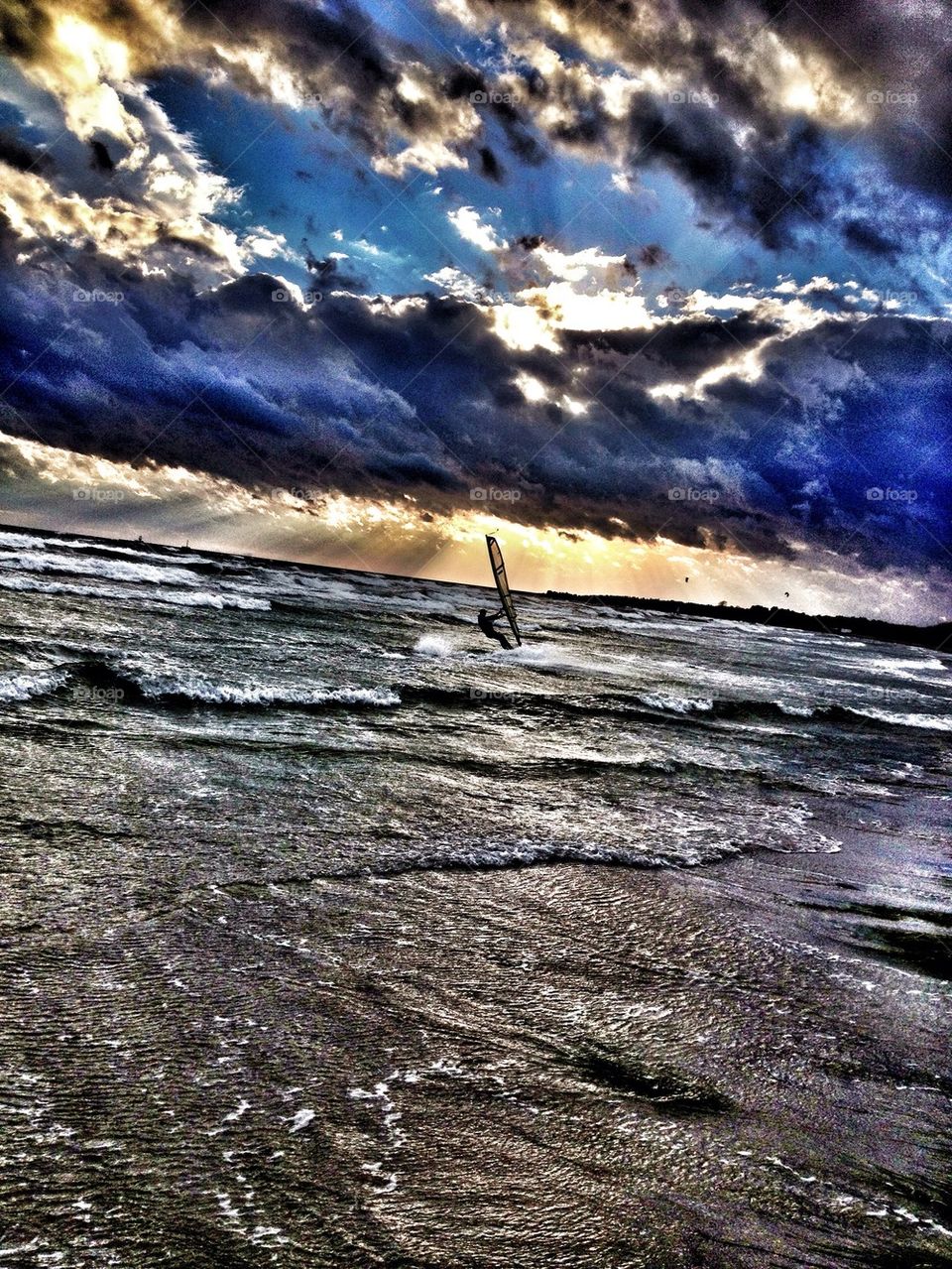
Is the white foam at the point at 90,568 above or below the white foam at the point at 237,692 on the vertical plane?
above

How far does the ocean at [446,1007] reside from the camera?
5.99 ft

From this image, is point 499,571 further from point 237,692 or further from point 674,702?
point 237,692

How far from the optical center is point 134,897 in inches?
136

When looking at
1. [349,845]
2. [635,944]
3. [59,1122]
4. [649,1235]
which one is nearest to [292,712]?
[349,845]

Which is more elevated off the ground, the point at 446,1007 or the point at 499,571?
the point at 499,571

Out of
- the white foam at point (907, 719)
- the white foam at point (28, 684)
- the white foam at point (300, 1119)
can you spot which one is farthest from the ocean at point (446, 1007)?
the white foam at point (907, 719)

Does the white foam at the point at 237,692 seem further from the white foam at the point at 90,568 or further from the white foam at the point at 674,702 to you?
the white foam at the point at 90,568

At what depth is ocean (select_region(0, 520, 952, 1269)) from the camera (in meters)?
1.83

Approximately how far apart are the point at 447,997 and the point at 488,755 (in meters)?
4.55

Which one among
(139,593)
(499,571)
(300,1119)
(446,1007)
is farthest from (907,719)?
(139,593)

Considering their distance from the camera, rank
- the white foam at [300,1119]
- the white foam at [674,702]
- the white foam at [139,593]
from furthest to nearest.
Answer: the white foam at [139,593], the white foam at [674,702], the white foam at [300,1119]

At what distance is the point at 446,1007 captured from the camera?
2838mm

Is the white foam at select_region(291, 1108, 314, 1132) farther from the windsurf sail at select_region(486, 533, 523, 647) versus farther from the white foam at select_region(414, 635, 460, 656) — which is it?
the windsurf sail at select_region(486, 533, 523, 647)

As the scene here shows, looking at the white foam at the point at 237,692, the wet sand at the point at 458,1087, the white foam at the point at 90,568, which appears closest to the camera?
the wet sand at the point at 458,1087
